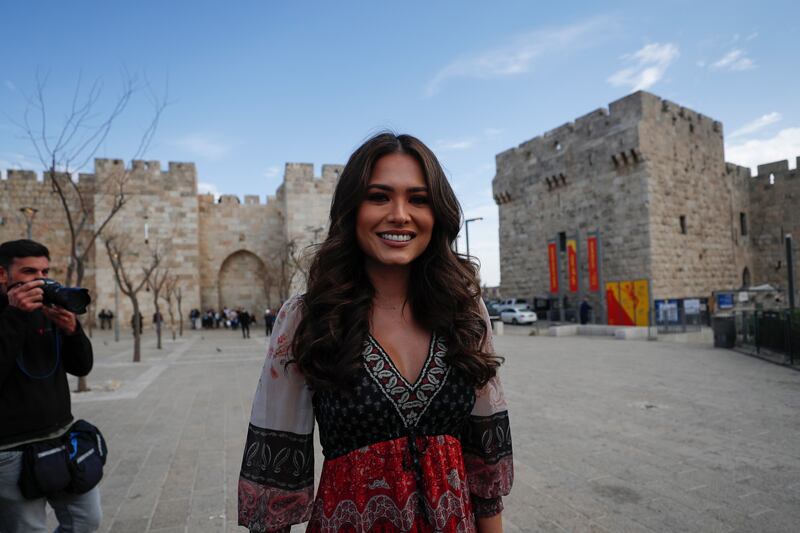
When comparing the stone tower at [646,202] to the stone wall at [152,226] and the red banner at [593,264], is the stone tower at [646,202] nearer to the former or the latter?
the red banner at [593,264]

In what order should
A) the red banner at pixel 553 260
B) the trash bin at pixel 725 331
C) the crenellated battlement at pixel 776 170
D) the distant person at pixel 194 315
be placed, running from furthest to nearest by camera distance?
the crenellated battlement at pixel 776 170 < the distant person at pixel 194 315 < the red banner at pixel 553 260 < the trash bin at pixel 725 331

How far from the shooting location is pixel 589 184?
82.4 ft

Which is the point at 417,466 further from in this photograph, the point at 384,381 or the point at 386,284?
the point at 386,284

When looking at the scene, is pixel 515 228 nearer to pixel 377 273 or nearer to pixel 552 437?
pixel 552 437

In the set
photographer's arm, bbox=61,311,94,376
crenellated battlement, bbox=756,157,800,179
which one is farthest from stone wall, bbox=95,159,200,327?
crenellated battlement, bbox=756,157,800,179

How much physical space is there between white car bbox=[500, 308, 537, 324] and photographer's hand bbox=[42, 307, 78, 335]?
79.2ft

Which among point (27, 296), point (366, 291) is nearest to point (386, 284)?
point (366, 291)

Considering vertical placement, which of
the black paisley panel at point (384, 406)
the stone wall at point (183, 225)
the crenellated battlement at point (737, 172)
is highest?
the crenellated battlement at point (737, 172)

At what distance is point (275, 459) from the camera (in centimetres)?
137

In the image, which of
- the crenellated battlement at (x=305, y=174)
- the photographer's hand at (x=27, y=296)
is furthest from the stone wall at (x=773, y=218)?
the photographer's hand at (x=27, y=296)

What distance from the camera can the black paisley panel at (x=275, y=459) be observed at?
53.7 inches

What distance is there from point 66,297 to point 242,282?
96.8 ft

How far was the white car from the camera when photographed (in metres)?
25.0

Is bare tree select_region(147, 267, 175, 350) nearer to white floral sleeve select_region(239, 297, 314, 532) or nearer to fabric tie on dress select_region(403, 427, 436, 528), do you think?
white floral sleeve select_region(239, 297, 314, 532)
